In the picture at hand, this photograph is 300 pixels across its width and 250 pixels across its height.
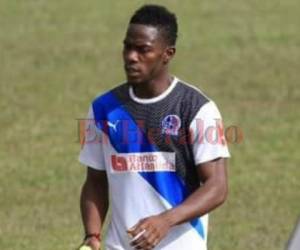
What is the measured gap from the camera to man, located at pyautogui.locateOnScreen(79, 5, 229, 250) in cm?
645

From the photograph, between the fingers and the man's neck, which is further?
the man's neck

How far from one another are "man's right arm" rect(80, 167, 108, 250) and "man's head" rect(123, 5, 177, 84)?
1.86 ft

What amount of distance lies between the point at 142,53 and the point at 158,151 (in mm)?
458

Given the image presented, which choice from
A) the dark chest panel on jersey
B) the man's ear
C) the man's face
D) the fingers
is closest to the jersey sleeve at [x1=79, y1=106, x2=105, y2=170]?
the dark chest panel on jersey

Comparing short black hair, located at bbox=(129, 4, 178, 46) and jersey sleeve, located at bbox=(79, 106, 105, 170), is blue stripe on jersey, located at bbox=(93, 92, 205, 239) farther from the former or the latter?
short black hair, located at bbox=(129, 4, 178, 46)

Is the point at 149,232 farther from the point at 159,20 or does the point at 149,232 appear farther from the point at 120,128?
the point at 159,20

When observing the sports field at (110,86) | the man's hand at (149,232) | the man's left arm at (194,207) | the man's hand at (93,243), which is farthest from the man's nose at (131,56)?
the sports field at (110,86)

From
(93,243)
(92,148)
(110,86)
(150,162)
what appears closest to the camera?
(150,162)

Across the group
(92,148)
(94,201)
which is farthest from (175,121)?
(94,201)

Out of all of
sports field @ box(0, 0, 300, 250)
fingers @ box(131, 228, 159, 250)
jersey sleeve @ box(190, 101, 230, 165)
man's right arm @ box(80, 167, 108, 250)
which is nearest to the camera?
fingers @ box(131, 228, 159, 250)

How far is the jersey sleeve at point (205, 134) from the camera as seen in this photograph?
6.43 meters

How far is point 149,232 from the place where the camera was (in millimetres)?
6211

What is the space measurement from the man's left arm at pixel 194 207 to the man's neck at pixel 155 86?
0.39 metres

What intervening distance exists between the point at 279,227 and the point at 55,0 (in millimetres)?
11479
